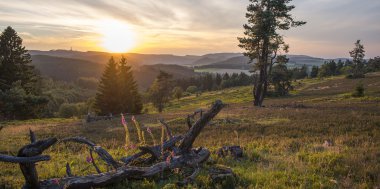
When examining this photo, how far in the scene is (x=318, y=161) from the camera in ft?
25.4

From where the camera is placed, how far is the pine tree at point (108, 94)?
60031 mm

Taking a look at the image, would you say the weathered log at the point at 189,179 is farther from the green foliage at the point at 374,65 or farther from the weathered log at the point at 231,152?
the green foliage at the point at 374,65

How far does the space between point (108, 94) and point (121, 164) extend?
2190 inches

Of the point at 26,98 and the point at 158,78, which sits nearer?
the point at 26,98

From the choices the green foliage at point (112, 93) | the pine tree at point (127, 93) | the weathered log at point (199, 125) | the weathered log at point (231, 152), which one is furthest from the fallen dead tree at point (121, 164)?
the pine tree at point (127, 93)

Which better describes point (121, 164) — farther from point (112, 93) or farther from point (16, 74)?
point (16, 74)

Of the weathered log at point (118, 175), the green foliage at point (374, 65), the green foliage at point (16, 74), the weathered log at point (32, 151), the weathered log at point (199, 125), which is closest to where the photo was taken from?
the weathered log at point (32, 151)

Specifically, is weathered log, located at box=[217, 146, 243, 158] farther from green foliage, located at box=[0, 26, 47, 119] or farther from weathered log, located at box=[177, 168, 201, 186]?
green foliage, located at box=[0, 26, 47, 119]

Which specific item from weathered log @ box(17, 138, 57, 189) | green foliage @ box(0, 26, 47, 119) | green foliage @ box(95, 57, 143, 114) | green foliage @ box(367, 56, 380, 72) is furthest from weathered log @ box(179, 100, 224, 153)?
green foliage @ box(367, 56, 380, 72)

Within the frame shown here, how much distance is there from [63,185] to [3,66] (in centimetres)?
6065

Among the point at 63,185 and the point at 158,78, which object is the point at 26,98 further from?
the point at 63,185

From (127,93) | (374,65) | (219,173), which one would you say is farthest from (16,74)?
(374,65)

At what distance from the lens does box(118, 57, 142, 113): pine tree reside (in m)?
61.2

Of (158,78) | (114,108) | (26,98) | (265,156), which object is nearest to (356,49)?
(158,78)
